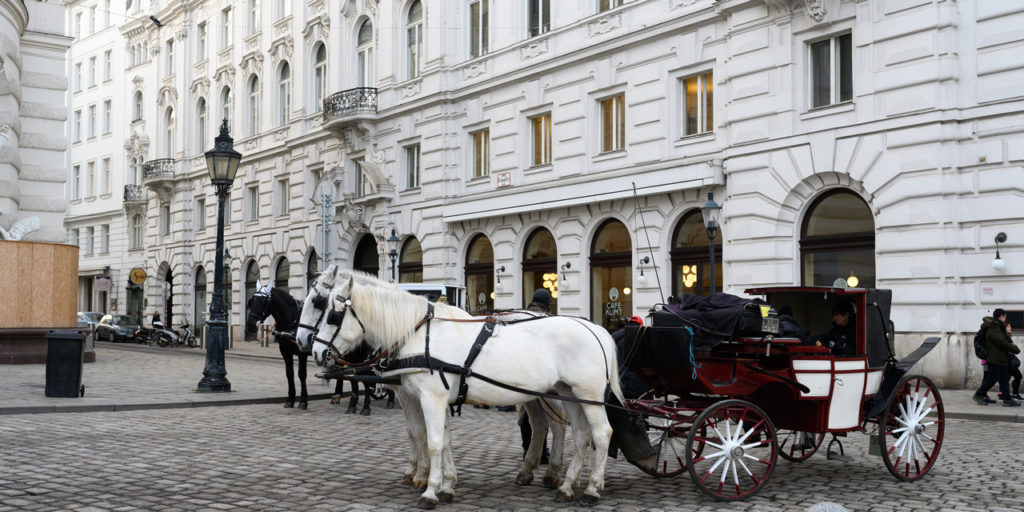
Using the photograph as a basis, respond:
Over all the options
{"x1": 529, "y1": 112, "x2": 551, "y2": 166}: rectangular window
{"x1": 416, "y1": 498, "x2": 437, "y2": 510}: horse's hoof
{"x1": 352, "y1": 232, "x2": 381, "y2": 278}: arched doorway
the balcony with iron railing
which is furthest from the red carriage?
the balcony with iron railing

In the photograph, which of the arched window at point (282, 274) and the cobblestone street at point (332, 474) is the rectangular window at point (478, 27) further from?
the cobblestone street at point (332, 474)

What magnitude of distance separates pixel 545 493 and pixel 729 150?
15908 millimetres

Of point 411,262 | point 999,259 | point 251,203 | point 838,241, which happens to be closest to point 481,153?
point 411,262

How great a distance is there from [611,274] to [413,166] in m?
10.7

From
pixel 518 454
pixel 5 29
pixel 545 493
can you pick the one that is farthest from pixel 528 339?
pixel 5 29

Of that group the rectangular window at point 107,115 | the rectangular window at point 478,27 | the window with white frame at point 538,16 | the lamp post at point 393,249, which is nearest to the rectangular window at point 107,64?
the rectangular window at point 107,115

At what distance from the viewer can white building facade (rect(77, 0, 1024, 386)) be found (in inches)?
742

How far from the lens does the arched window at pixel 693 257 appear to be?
23.4m

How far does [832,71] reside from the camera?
20.9 metres

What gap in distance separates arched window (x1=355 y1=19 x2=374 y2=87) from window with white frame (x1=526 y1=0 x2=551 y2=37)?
8838 millimetres

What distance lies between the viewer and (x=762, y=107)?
22.0m

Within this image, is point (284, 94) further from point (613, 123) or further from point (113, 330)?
point (613, 123)

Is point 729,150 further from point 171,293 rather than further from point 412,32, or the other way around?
point 171,293

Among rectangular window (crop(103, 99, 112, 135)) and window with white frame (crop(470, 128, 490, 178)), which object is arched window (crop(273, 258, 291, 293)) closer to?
window with white frame (crop(470, 128, 490, 178))
